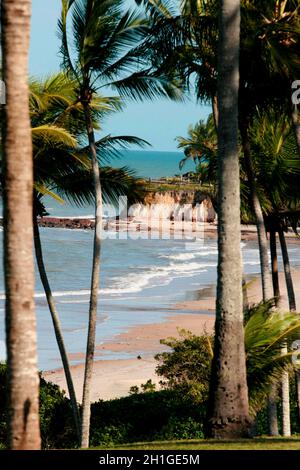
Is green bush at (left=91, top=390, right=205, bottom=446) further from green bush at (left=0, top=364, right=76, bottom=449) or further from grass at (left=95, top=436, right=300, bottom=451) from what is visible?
grass at (left=95, top=436, right=300, bottom=451)

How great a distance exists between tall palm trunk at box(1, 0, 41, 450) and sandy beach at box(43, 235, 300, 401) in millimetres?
14080

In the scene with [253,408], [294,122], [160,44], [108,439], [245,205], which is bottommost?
[108,439]

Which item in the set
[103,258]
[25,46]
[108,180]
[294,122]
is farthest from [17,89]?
[103,258]

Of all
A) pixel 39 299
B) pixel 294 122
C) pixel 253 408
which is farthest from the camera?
pixel 39 299

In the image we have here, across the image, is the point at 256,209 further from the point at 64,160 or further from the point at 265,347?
the point at 64,160

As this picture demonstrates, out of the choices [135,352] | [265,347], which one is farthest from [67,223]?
[265,347]

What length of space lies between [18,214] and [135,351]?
2377 centimetres

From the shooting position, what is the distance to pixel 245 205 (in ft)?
63.0

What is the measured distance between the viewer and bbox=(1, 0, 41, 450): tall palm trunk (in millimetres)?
7184

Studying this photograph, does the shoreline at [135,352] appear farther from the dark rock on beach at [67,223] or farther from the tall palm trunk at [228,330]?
the dark rock on beach at [67,223]

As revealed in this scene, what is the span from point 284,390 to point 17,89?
11268 millimetres

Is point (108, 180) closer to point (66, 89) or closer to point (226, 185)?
point (66, 89)
